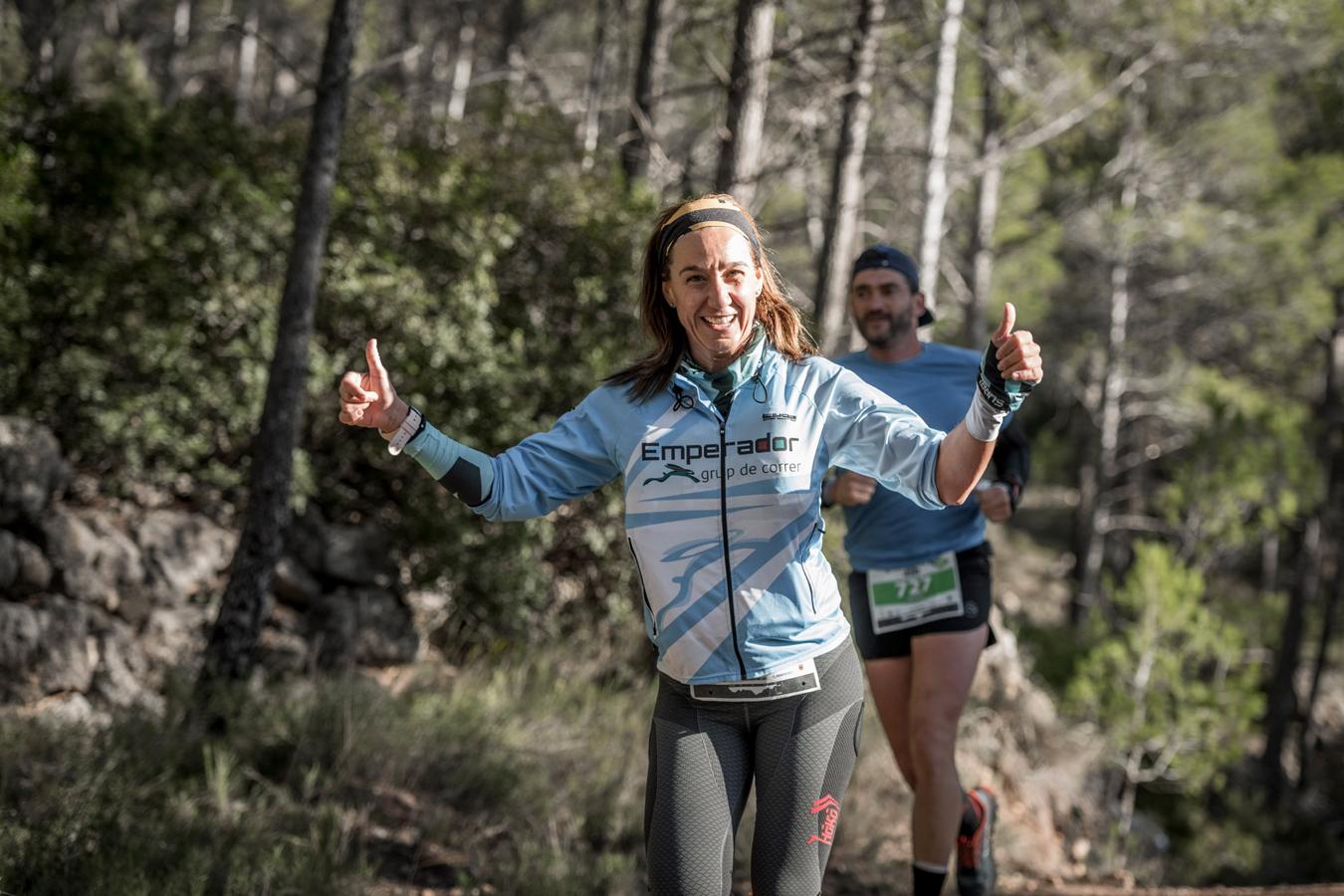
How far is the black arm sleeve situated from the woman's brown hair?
68.5 inches

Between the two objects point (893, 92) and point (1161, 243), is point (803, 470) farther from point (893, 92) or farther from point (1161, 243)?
point (1161, 243)

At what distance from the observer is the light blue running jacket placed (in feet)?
8.46

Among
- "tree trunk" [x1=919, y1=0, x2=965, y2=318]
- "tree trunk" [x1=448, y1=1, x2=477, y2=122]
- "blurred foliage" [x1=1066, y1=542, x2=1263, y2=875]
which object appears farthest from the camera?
"tree trunk" [x1=448, y1=1, x2=477, y2=122]

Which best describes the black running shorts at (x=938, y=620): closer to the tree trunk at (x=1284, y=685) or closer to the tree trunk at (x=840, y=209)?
the tree trunk at (x=840, y=209)

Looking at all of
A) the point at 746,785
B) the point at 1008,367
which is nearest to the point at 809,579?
the point at 746,785

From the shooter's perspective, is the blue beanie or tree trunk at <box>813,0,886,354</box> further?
tree trunk at <box>813,0,886,354</box>

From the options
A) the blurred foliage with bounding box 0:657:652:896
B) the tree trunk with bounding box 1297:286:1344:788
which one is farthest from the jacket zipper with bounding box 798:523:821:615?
the tree trunk with bounding box 1297:286:1344:788

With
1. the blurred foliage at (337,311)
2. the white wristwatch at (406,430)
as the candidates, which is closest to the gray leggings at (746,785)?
the white wristwatch at (406,430)

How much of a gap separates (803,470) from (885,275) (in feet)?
6.00

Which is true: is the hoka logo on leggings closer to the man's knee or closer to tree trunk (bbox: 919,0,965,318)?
the man's knee

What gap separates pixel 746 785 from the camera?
8.89 feet

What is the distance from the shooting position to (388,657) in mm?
7203

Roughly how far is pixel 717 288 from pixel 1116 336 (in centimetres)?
1979

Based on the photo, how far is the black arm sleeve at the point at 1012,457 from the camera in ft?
14.4
